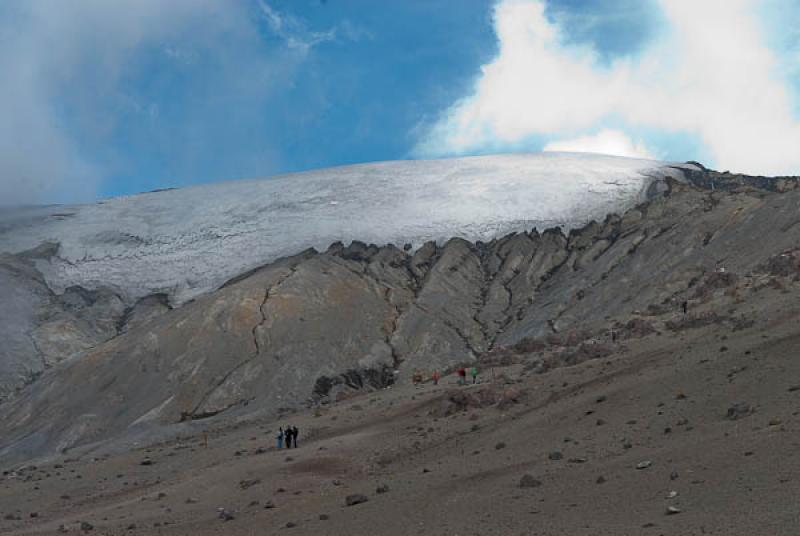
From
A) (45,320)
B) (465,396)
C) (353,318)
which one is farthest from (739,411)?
(45,320)

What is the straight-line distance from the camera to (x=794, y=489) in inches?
533

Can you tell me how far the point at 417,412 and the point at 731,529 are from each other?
21547 mm

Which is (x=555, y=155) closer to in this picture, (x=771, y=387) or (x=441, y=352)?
(x=441, y=352)

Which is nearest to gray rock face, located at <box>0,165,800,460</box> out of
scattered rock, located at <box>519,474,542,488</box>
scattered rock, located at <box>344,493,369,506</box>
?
scattered rock, located at <box>344,493,369,506</box>

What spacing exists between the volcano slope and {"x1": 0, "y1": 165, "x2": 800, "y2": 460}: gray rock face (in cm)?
20

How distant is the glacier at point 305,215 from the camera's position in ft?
261

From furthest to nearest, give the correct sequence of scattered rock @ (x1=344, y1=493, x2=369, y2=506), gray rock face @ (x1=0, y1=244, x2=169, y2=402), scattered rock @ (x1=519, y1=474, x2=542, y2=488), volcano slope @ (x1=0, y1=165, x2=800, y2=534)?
1. gray rock face @ (x1=0, y1=244, x2=169, y2=402)
2. scattered rock @ (x1=344, y1=493, x2=369, y2=506)
3. scattered rock @ (x1=519, y1=474, x2=542, y2=488)
4. volcano slope @ (x1=0, y1=165, x2=800, y2=534)

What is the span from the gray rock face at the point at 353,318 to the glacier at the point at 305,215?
586 cm

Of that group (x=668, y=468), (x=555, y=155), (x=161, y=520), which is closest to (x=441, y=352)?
(x=161, y=520)

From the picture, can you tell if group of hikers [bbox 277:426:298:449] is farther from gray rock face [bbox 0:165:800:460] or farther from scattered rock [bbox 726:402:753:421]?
scattered rock [bbox 726:402:753:421]

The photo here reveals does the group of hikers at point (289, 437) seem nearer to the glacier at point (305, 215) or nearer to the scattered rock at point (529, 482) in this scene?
the scattered rock at point (529, 482)

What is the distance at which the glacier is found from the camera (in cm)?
7969

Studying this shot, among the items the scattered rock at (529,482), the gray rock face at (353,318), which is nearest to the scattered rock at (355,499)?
the scattered rock at (529,482)

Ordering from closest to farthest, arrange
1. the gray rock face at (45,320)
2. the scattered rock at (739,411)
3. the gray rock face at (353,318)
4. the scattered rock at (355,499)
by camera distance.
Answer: the scattered rock at (739,411)
the scattered rock at (355,499)
the gray rock face at (353,318)
the gray rock face at (45,320)
